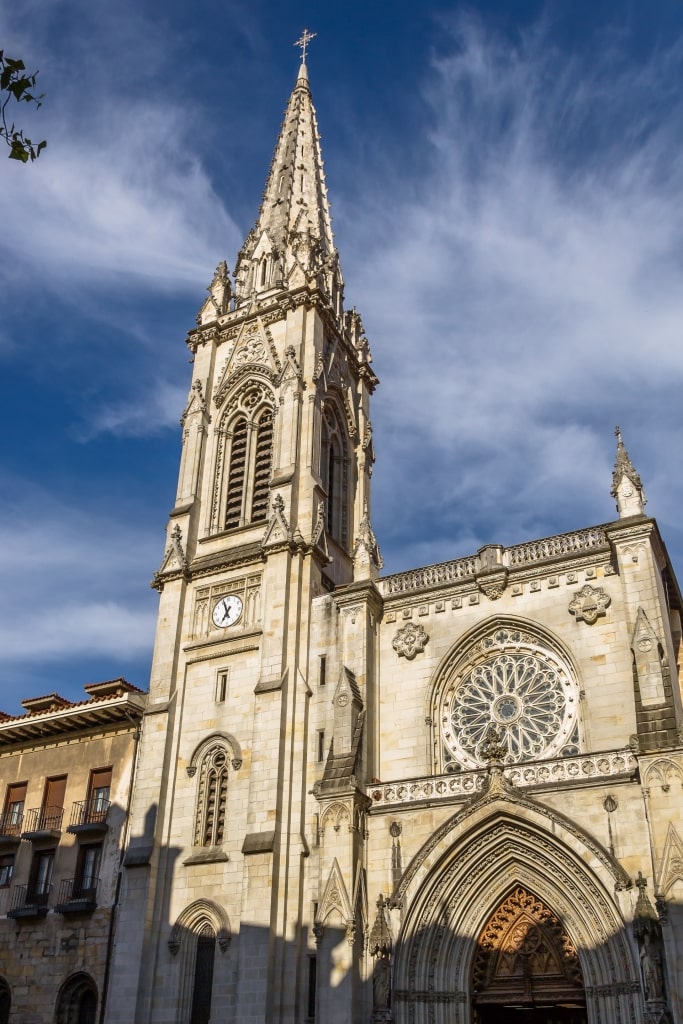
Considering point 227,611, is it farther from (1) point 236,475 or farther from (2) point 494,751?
(2) point 494,751

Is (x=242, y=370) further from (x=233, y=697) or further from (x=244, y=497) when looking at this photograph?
(x=233, y=697)

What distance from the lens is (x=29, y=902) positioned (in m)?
27.0

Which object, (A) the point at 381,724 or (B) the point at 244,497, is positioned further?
(B) the point at 244,497

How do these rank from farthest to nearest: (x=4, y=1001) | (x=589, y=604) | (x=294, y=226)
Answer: (x=294, y=226) → (x=4, y=1001) → (x=589, y=604)

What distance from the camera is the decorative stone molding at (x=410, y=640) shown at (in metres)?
25.4

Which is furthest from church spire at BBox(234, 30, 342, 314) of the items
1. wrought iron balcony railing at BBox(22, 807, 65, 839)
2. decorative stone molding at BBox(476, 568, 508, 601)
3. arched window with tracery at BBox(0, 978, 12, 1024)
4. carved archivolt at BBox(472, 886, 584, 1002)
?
arched window with tracery at BBox(0, 978, 12, 1024)

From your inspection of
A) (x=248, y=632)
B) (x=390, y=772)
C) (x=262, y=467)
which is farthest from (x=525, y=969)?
(x=262, y=467)

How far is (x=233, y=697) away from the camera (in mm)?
26406

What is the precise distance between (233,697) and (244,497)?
6707 mm

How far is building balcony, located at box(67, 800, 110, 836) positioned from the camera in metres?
26.5

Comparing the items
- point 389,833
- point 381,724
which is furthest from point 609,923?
point 381,724

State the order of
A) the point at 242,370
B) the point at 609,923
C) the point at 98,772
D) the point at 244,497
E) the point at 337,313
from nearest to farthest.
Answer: the point at 609,923, the point at 98,772, the point at 244,497, the point at 242,370, the point at 337,313

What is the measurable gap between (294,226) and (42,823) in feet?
72.5

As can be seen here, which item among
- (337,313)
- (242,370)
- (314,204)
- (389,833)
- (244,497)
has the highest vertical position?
(314,204)
